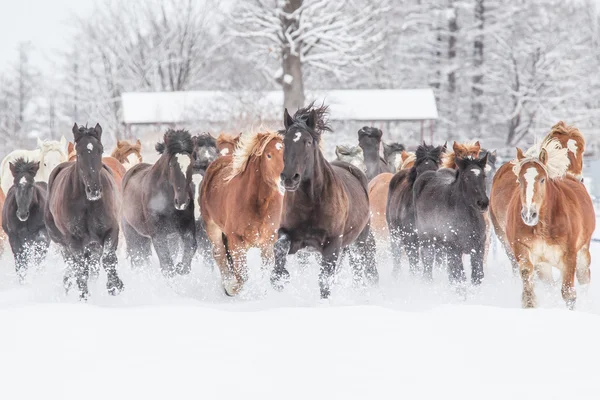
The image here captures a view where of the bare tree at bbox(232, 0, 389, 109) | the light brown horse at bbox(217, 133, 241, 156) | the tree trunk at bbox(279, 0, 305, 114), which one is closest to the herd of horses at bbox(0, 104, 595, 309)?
the light brown horse at bbox(217, 133, 241, 156)

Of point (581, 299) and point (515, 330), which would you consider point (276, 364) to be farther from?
point (581, 299)

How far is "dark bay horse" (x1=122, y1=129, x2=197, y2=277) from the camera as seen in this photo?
9.02 metres

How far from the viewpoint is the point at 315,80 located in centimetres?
4425

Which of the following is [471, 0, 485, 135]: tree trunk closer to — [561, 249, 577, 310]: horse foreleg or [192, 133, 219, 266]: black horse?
[192, 133, 219, 266]: black horse

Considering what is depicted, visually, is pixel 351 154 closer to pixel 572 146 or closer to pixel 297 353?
pixel 572 146

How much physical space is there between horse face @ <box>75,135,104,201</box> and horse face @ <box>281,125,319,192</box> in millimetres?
2141

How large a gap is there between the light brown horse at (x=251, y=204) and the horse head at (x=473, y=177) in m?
1.92

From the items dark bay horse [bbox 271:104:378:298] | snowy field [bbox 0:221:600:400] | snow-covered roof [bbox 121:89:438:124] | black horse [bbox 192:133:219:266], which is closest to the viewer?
snowy field [bbox 0:221:600:400]

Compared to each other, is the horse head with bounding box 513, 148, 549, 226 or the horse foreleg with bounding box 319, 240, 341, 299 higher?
the horse head with bounding box 513, 148, 549, 226

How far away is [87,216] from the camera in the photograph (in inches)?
341

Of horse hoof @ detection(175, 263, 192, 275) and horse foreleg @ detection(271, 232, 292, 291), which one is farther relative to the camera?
horse hoof @ detection(175, 263, 192, 275)

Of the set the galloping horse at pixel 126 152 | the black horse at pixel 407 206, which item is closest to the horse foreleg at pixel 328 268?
the black horse at pixel 407 206

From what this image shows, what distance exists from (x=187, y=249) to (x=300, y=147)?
104 inches

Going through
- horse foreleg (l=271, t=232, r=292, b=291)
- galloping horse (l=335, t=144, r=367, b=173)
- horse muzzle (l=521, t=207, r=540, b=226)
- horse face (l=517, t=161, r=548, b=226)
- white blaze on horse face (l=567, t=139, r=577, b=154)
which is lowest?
horse foreleg (l=271, t=232, r=292, b=291)
